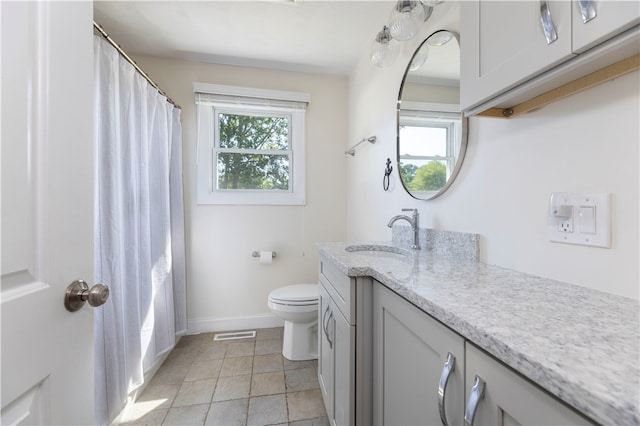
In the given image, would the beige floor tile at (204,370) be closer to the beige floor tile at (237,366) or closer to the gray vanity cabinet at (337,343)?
the beige floor tile at (237,366)

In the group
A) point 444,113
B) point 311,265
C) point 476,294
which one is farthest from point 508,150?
point 311,265

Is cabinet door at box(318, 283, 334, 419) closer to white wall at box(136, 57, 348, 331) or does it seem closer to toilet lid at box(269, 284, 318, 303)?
toilet lid at box(269, 284, 318, 303)

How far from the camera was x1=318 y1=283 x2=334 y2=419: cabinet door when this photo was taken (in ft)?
4.05

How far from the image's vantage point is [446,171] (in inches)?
46.7

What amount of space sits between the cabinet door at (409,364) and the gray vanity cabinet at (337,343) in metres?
0.09

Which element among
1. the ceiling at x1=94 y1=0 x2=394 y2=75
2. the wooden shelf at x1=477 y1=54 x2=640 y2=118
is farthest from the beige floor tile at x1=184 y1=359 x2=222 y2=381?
the ceiling at x1=94 y1=0 x2=394 y2=75

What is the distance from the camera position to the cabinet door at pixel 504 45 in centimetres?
57

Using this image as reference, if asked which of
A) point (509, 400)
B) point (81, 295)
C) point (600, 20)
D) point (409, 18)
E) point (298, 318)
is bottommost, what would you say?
point (298, 318)

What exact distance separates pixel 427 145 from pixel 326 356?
1193mm

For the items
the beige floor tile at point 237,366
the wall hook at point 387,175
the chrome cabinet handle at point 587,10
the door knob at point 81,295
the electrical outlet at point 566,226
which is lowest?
the beige floor tile at point 237,366

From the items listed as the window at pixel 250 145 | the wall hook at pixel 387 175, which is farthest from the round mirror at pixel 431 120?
the window at pixel 250 145

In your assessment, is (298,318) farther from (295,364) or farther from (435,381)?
(435,381)

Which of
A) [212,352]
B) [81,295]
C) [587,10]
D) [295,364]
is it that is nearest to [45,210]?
[81,295]

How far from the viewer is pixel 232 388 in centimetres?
161
